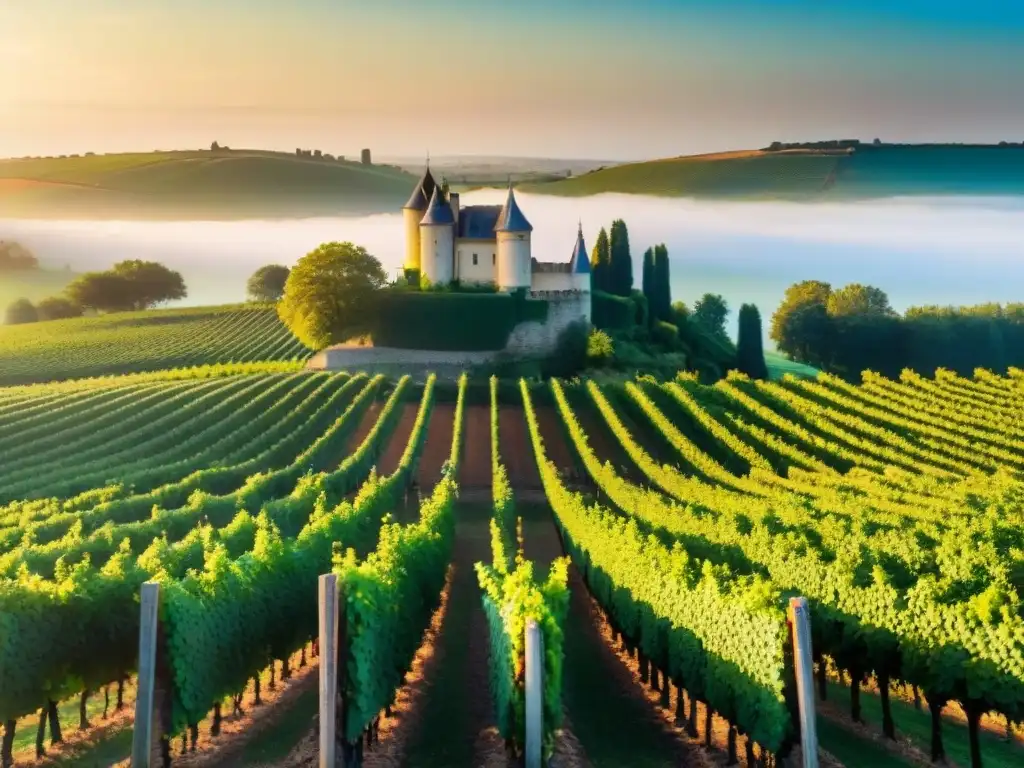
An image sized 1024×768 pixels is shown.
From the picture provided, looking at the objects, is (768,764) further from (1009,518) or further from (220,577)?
(1009,518)

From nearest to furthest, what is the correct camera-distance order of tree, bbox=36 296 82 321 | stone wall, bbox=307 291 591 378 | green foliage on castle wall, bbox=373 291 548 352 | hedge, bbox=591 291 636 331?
stone wall, bbox=307 291 591 378 < green foliage on castle wall, bbox=373 291 548 352 < hedge, bbox=591 291 636 331 < tree, bbox=36 296 82 321

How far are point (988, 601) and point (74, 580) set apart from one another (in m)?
10.7

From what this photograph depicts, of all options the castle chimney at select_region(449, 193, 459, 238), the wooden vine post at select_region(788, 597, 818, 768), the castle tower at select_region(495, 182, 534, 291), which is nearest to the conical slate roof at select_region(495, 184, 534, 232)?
the castle tower at select_region(495, 182, 534, 291)

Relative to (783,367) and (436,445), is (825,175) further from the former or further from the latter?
(436,445)

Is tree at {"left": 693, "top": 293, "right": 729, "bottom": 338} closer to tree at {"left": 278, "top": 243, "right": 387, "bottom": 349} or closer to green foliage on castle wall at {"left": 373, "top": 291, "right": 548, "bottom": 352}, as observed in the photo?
green foliage on castle wall at {"left": 373, "top": 291, "right": 548, "bottom": 352}

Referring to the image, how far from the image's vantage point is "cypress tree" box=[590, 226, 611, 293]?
68.8 m

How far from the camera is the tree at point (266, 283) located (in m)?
94.4

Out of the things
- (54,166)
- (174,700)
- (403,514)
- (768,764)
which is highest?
(54,166)

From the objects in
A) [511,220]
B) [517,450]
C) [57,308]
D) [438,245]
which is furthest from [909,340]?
[57,308]

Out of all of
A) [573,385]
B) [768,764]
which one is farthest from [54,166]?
[768,764]

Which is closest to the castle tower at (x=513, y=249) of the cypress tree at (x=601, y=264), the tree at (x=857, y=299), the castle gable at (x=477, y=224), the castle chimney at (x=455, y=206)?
the castle gable at (x=477, y=224)

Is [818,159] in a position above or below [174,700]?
above

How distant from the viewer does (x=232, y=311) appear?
80.8 meters

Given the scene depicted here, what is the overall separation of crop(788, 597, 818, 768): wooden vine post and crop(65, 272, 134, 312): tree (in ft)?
255
